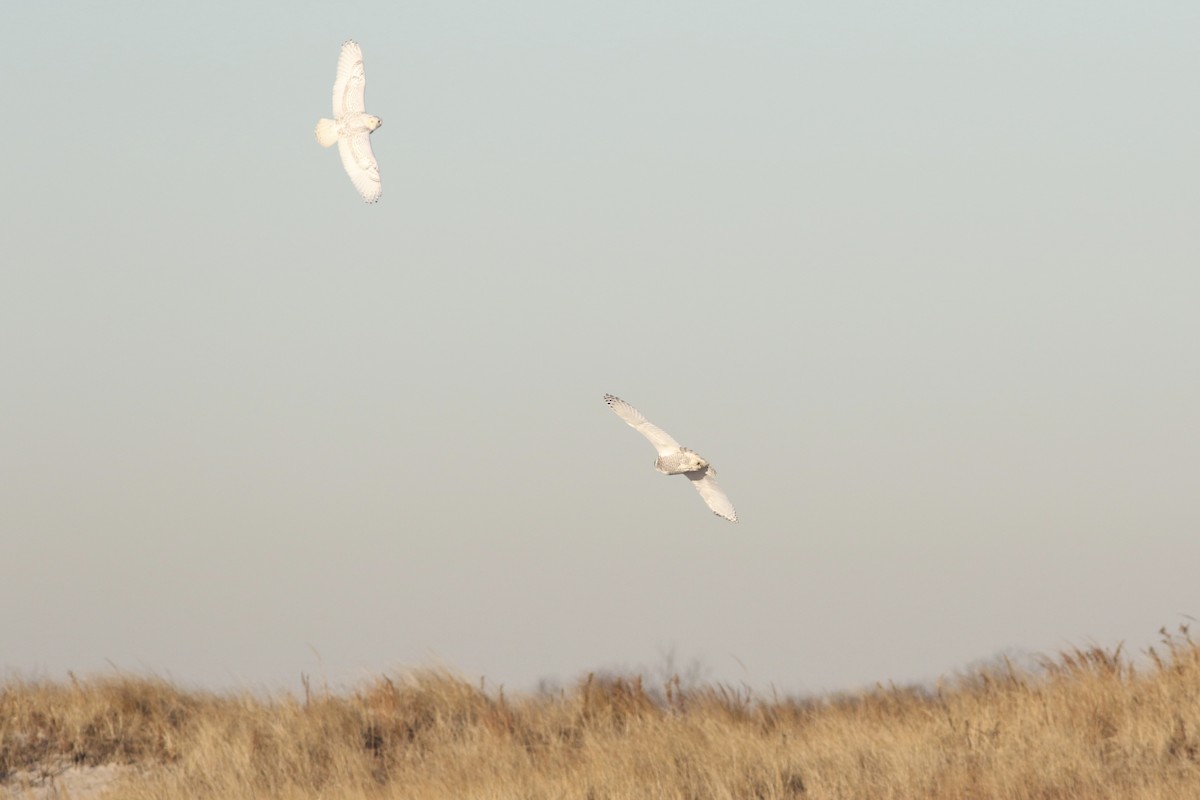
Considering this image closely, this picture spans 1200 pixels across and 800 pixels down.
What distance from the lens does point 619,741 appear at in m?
11.5

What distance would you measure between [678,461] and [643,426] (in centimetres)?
39

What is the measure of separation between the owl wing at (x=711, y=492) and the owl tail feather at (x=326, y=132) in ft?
10.7

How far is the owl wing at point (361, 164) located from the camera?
1136cm

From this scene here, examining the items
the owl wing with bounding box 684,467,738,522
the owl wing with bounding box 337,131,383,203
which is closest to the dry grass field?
the owl wing with bounding box 684,467,738,522

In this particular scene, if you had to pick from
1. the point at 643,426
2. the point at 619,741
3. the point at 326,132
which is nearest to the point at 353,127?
the point at 326,132

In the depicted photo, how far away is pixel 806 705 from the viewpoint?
42.1 ft

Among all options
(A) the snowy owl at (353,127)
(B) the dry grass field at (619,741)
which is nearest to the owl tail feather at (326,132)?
(A) the snowy owl at (353,127)

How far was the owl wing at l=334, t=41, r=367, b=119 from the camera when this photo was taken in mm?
11938

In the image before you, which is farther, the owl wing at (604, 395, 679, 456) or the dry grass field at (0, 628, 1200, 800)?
the owl wing at (604, 395, 679, 456)

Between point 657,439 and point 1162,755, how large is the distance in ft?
12.1

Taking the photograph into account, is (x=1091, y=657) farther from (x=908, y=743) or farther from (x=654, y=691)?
(x=654, y=691)

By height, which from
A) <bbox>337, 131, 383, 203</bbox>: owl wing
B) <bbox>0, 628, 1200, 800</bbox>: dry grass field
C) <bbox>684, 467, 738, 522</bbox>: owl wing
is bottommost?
<bbox>0, 628, 1200, 800</bbox>: dry grass field

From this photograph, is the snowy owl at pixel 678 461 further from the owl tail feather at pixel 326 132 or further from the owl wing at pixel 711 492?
the owl tail feather at pixel 326 132

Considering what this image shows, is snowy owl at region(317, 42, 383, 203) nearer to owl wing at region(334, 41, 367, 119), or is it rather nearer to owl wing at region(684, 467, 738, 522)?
owl wing at region(334, 41, 367, 119)
